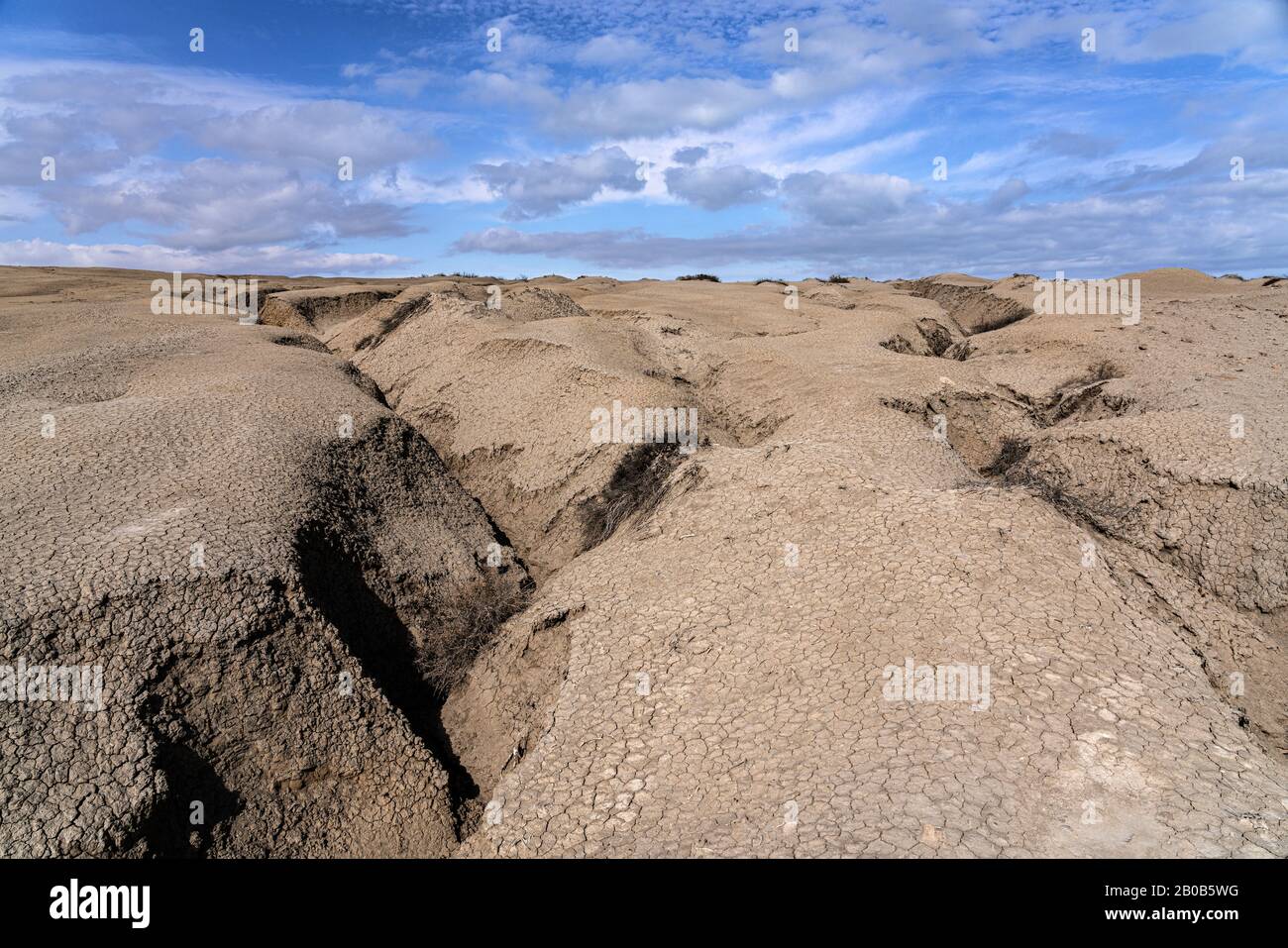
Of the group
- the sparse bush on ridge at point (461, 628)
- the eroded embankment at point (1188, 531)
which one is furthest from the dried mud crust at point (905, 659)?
the sparse bush on ridge at point (461, 628)

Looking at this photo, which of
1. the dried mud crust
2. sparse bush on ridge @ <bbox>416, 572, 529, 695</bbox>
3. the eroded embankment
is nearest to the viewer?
the dried mud crust

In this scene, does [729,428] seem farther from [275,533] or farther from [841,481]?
[275,533]

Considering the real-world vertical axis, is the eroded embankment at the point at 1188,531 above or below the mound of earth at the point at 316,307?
below

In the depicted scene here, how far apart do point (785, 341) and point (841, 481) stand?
409 cm

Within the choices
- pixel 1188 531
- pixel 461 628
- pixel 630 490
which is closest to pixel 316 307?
pixel 630 490

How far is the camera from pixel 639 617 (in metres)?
3.80

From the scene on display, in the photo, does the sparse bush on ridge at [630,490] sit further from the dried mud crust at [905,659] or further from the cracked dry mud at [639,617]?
the dried mud crust at [905,659]

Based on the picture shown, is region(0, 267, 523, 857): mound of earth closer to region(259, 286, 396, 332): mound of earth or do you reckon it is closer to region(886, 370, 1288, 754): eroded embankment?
region(886, 370, 1288, 754): eroded embankment

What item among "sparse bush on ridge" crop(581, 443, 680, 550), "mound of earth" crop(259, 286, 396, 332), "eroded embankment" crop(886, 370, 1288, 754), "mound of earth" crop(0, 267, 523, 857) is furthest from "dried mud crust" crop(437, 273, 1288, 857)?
"mound of earth" crop(259, 286, 396, 332)

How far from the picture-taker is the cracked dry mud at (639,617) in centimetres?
261

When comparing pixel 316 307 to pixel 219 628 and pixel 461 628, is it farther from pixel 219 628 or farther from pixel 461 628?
pixel 219 628

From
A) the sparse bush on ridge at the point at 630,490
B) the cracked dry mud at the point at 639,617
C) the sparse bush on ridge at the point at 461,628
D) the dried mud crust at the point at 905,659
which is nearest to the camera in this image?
the dried mud crust at the point at 905,659

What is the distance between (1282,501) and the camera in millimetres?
4332

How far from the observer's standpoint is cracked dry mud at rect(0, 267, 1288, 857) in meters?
2.61
